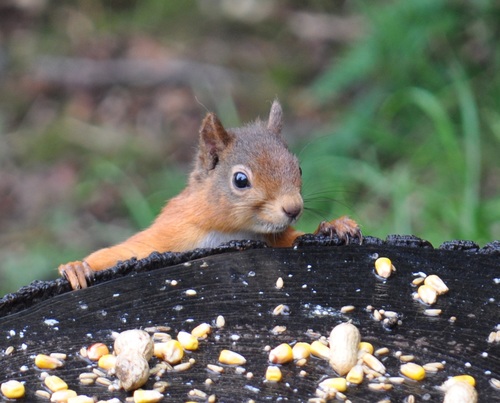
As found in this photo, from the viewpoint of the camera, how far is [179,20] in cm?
552

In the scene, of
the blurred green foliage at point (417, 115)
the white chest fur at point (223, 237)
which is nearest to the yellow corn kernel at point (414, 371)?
the white chest fur at point (223, 237)

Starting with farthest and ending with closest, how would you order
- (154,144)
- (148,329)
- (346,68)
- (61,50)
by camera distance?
(61,50), (154,144), (346,68), (148,329)

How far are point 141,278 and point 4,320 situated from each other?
305 millimetres

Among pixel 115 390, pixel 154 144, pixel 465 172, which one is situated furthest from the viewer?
pixel 154 144

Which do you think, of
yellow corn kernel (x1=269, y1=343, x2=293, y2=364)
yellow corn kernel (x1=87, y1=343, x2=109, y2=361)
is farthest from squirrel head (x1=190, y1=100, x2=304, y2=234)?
yellow corn kernel (x1=87, y1=343, x2=109, y2=361)

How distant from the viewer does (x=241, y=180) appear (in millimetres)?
2492

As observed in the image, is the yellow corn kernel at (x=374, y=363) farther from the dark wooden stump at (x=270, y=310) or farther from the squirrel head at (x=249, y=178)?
the squirrel head at (x=249, y=178)

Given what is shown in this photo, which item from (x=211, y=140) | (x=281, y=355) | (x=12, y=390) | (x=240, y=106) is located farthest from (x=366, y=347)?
(x=240, y=106)

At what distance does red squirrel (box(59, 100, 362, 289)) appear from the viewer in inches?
94.7

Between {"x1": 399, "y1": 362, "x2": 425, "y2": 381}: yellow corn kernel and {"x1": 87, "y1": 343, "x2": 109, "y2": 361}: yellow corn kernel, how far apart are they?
596 mm

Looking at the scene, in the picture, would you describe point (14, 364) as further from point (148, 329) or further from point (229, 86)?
point (229, 86)

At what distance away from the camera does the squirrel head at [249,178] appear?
94.2 inches

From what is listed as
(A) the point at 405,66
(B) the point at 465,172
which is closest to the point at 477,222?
(B) the point at 465,172

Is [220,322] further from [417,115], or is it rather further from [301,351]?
[417,115]
